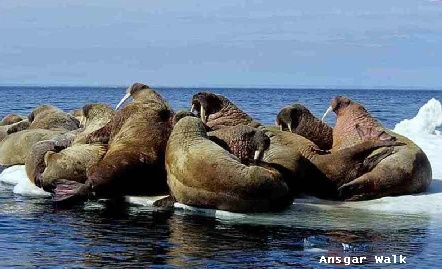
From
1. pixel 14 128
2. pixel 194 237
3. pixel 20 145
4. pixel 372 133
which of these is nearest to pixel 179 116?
pixel 372 133

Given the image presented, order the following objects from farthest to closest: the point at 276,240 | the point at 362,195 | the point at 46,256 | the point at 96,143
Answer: the point at 96,143, the point at 362,195, the point at 276,240, the point at 46,256

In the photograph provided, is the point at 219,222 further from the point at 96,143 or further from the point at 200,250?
the point at 96,143

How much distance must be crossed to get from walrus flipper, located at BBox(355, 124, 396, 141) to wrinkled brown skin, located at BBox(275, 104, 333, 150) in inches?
25.3

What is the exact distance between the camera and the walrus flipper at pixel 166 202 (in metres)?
11.8

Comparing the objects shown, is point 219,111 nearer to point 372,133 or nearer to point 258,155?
point 372,133

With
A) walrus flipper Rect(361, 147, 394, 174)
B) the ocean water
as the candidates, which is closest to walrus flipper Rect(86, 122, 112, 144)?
the ocean water

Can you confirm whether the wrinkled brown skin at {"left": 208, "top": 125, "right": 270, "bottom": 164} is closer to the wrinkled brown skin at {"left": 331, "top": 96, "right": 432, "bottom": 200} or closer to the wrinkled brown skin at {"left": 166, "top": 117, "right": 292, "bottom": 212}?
the wrinkled brown skin at {"left": 166, "top": 117, "right": 292, "bottom": 212}

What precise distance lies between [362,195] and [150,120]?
3.41 m

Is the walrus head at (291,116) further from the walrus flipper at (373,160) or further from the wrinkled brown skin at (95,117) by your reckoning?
the wrinkled brown skin at (95,117)

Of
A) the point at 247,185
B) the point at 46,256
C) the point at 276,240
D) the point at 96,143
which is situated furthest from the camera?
the point at 96,143

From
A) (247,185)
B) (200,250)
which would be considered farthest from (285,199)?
(200,250)

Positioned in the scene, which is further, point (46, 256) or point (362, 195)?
point (362, 195)

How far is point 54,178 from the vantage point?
12852 mm

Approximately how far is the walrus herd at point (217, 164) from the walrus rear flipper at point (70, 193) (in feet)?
0.05
